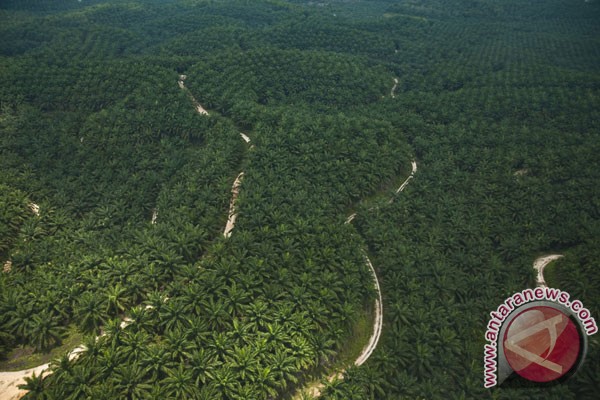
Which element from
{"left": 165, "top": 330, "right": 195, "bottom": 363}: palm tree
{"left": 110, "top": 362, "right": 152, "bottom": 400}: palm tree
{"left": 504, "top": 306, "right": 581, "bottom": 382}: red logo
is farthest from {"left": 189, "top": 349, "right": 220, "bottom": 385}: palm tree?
{"left": 504, "top": 306, "right": 581, "bottom": 382}: red logo

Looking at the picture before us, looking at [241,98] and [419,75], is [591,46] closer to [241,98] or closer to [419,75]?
[419,75]

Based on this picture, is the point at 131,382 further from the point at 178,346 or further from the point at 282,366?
the point at 282,366

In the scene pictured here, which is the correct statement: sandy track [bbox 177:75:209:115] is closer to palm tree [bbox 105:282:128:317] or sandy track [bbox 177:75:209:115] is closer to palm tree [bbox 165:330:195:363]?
palm tree [bbox 105:282:128:317]

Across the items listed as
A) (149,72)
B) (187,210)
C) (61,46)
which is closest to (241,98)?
(149,72)

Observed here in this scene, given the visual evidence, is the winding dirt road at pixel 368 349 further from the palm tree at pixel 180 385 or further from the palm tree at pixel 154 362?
the palm tree at pixel 154 362

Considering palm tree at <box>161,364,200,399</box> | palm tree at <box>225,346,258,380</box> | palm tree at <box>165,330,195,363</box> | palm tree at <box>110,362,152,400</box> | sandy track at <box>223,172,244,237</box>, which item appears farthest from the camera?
sandy track at <box>223,172,244,237</box>

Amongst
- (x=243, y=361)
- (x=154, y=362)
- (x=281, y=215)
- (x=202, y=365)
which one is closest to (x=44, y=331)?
(x=154, y=362)
